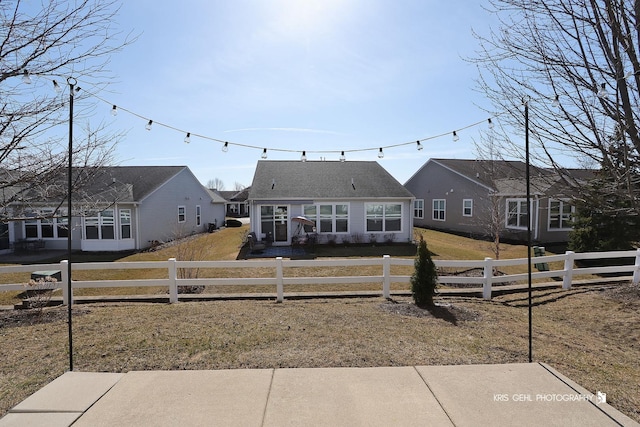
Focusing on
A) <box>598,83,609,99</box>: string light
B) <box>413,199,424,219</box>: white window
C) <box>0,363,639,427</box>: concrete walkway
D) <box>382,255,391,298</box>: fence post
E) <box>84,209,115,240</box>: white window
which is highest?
<box>598,83,609,99</box>: string light

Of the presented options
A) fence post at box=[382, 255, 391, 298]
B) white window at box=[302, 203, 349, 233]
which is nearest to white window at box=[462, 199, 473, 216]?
white window at box=[302, 203, 349, 233]

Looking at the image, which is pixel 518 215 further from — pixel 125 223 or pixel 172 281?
pixel 125 223

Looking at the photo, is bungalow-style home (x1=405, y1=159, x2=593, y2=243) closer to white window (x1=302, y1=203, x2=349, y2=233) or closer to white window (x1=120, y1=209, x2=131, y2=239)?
white window (x1=302, y1=203, x2=349, y2=233)

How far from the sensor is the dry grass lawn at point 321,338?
14.2 ft

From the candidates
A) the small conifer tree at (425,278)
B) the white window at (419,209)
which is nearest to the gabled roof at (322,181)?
the white window at (419,209)

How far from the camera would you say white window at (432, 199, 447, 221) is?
26.0 m

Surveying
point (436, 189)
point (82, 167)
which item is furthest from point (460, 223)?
point (82, 167)

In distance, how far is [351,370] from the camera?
414 cm

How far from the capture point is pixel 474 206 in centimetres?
2289

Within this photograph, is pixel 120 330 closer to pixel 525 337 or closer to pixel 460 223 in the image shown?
pixel 525 337

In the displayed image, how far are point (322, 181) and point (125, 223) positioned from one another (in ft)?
36.6

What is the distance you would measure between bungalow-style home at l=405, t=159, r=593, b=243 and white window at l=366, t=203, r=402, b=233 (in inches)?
177

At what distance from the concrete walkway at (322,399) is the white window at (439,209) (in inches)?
897

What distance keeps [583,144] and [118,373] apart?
7029 millimetres
